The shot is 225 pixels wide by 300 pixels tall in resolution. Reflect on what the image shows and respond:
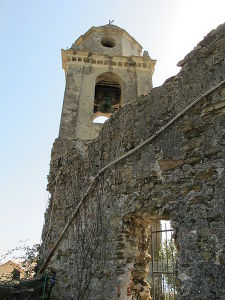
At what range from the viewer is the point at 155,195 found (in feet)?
11.0

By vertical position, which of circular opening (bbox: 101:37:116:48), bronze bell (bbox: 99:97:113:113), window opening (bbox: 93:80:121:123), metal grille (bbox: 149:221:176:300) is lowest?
metal grille (bbox: 149:221:176:300)

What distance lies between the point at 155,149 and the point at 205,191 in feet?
2.87

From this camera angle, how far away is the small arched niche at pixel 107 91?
1164 centimetres

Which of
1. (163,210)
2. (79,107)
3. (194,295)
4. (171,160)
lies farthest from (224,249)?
(79,107)

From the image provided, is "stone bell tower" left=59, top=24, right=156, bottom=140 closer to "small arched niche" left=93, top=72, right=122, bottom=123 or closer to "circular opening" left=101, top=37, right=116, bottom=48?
"small arched niche" left=93, top=72, right=122, bottom=123

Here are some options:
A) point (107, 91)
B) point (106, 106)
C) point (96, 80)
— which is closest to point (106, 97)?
point (106, 106)

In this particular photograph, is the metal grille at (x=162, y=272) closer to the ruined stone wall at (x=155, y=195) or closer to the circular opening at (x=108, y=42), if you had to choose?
the ruined stone wall at (x=155, y=195)

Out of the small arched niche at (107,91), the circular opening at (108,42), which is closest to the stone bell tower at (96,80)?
the small arched niche at (107,91)

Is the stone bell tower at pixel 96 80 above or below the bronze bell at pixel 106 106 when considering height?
above

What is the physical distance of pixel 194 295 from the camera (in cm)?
265

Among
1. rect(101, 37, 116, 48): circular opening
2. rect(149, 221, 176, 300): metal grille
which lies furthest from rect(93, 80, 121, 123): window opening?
rect(149, 221, 176, 300): metal grille

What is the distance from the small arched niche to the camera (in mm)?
11641

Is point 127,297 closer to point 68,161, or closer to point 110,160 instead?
point 110,160

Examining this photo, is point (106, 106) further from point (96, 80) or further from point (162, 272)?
point (162, 272)
